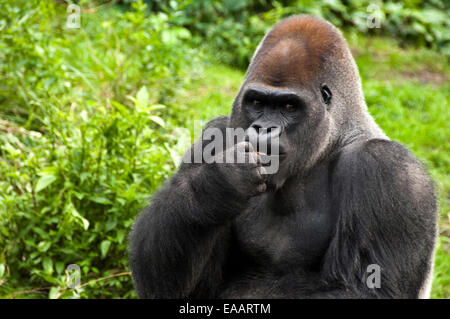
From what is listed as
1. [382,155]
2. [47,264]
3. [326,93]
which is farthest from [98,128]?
[382,155]

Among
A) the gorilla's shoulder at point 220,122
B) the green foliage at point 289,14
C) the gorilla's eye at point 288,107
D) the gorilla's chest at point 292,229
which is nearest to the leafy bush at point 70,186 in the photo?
the gorilla's shoulder at point 220,122

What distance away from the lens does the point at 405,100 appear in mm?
7684

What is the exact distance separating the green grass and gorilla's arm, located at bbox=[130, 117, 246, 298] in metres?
2.08

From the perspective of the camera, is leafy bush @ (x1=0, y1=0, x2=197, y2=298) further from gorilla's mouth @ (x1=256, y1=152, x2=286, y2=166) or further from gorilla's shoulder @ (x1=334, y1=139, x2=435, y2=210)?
gorilla's shoulder @ (x1=334, y1=139, x2=435, y2=210)

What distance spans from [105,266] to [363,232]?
80.1 inches

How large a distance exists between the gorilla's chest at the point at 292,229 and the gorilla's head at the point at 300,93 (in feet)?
0.59

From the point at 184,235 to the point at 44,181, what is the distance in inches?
51.9

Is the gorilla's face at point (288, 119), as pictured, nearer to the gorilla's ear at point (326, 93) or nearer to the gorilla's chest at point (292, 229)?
the gorilla's ear at point (326, 93)

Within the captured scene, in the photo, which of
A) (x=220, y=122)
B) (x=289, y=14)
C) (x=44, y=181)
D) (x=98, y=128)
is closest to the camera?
(x=220, y=122)

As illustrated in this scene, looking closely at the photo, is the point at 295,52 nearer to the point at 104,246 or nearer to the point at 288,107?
the point at 288,107

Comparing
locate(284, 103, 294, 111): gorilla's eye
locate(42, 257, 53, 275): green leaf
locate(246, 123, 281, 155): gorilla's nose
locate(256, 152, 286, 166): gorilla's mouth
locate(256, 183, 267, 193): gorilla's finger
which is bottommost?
locate(42, 257, 53, 275): green leaf

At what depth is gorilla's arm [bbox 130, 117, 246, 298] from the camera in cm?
334

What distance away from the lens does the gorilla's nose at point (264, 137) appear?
326cm

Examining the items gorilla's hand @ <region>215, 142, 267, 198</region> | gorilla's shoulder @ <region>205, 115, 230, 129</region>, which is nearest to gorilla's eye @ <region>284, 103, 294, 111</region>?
gorilla's hand @ <region>215, 142, 267, 198</region>
